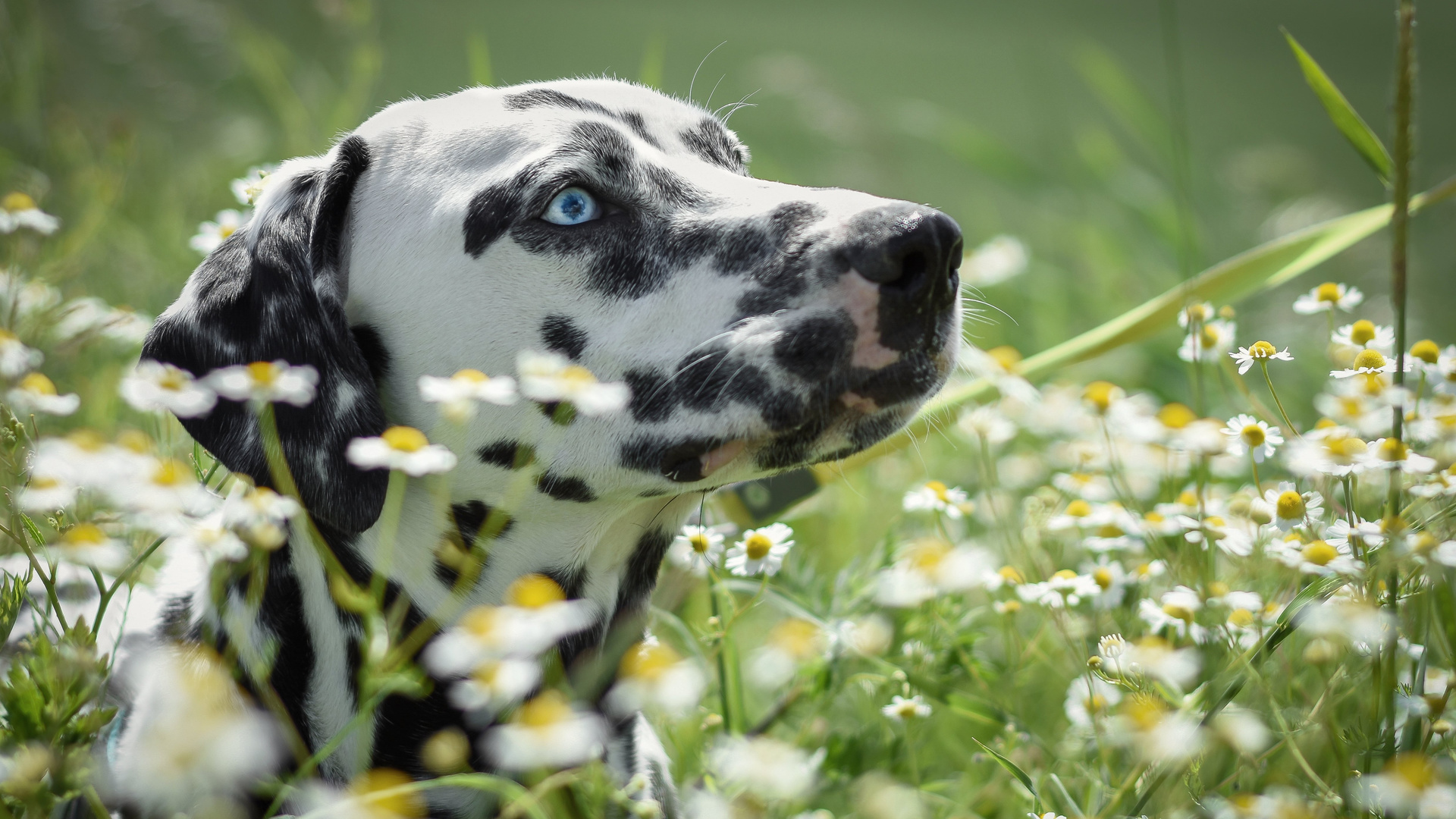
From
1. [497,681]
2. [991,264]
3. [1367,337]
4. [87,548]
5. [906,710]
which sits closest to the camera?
[497,681]

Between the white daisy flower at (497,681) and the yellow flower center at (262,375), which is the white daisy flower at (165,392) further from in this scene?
the white daisy flower at (497,681)

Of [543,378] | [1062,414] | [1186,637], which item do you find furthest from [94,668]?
[1062,414]

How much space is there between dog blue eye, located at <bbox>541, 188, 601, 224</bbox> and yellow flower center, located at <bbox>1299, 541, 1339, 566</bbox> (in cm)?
133

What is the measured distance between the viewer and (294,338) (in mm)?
1753

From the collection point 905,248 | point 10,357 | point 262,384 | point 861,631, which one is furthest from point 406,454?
point 861,631

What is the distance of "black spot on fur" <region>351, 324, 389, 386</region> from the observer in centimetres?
188

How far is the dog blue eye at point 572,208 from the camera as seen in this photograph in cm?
185

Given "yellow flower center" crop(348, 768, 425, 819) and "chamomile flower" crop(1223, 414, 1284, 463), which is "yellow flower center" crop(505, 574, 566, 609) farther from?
"chamomile flower" crop(1223, 414, 1284, 463)

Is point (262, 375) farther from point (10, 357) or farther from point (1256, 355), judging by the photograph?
point (1256, 355)

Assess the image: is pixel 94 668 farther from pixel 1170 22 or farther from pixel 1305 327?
pixel 1305 327

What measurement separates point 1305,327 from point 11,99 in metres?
5.35

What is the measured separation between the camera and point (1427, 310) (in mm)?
5035

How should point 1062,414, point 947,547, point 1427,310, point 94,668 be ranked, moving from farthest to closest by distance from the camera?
point 1427,310 < point 1062,414 < point 947,547 < point 94,668

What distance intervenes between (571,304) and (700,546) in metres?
0.51
